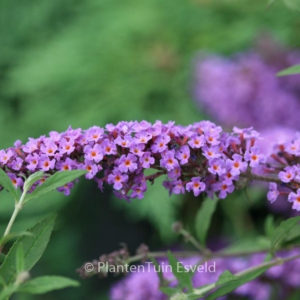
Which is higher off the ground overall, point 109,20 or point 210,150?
point 109,20

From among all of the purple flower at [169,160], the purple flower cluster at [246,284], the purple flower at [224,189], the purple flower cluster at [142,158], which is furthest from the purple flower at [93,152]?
the purple flower cluster at [246,284]

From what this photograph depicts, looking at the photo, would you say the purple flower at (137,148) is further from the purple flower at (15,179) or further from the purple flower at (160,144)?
the purple flower at (15,179)

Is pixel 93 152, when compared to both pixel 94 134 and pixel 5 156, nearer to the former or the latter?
pixel 94 134

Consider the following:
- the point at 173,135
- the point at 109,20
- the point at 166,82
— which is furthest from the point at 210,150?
the point at 109,20

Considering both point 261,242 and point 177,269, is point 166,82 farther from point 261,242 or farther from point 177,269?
point 177,269

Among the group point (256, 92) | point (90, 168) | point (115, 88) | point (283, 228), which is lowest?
point (283, 228)

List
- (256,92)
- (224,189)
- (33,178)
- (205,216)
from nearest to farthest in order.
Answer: (33,178) → (224,189) → (205,216) → (256,92)

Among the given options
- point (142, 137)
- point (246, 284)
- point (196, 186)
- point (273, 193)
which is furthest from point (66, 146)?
point (246, 284)
